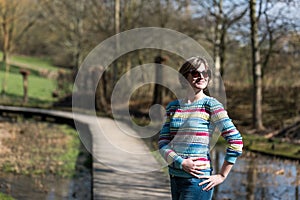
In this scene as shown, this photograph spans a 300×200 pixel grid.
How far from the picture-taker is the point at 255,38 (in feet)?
60.3

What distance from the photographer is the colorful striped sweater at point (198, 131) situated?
3541 millimetres

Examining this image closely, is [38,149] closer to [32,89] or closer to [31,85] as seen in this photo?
[32,89]

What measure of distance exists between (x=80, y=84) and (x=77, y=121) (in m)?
7.33

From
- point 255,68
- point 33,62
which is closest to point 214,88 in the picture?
point 255,68

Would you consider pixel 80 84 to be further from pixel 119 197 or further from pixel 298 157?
pixel 119 197

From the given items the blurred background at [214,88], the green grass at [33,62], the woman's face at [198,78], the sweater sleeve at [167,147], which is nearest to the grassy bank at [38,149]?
the blurred background at [214,88]

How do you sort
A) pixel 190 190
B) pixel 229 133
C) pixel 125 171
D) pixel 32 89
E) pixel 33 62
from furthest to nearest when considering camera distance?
1. pixel 33 62
2. pixel 32 89
3. pixel 125 171
4. pixel 190 190
5. pixel 229 133

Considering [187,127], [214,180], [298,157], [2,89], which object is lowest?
[2,89]

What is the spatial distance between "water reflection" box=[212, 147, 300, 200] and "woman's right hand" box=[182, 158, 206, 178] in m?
4.73

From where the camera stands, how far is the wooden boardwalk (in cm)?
788

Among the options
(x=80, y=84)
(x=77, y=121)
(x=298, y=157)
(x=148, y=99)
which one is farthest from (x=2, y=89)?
(x=298, y=157)

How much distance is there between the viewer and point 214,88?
1786 cm

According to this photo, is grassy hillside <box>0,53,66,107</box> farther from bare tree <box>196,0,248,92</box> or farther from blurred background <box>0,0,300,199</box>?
bare tree <box>196,0,248,92</box>

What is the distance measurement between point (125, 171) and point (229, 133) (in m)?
6.56
